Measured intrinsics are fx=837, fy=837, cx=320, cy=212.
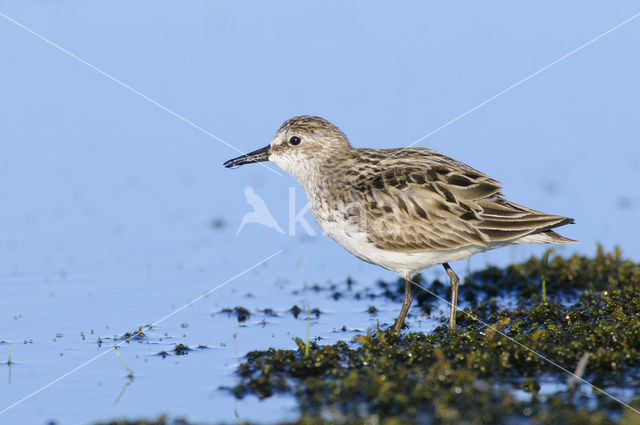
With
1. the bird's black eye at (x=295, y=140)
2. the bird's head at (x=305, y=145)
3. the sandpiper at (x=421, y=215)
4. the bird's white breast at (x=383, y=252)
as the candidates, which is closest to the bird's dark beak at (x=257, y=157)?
the bird's head at (x=305, y=145)

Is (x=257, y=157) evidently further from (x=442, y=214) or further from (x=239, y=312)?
(x=442, y=214)

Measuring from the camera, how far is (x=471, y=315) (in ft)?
28.7

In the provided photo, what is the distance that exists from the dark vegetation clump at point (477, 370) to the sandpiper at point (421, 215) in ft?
2.68

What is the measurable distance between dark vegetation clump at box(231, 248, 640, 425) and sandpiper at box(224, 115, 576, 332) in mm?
816

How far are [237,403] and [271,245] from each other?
18.7ft

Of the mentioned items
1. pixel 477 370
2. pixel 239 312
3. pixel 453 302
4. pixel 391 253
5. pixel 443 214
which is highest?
pixel 443 214

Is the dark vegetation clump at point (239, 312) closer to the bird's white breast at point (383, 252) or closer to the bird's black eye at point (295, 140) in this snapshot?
→ the bird's white breast at point (383, 252)

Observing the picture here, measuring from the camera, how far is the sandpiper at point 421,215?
27.1 feet

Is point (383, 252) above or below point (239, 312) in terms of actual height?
above

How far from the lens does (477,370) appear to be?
23.1 ft

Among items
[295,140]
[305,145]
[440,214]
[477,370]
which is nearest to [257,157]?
[295,140]

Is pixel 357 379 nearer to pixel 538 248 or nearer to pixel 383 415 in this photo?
pixel 383 415

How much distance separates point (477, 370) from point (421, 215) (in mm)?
1873

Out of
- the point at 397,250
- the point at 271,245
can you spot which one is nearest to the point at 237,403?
the point at 397,250
